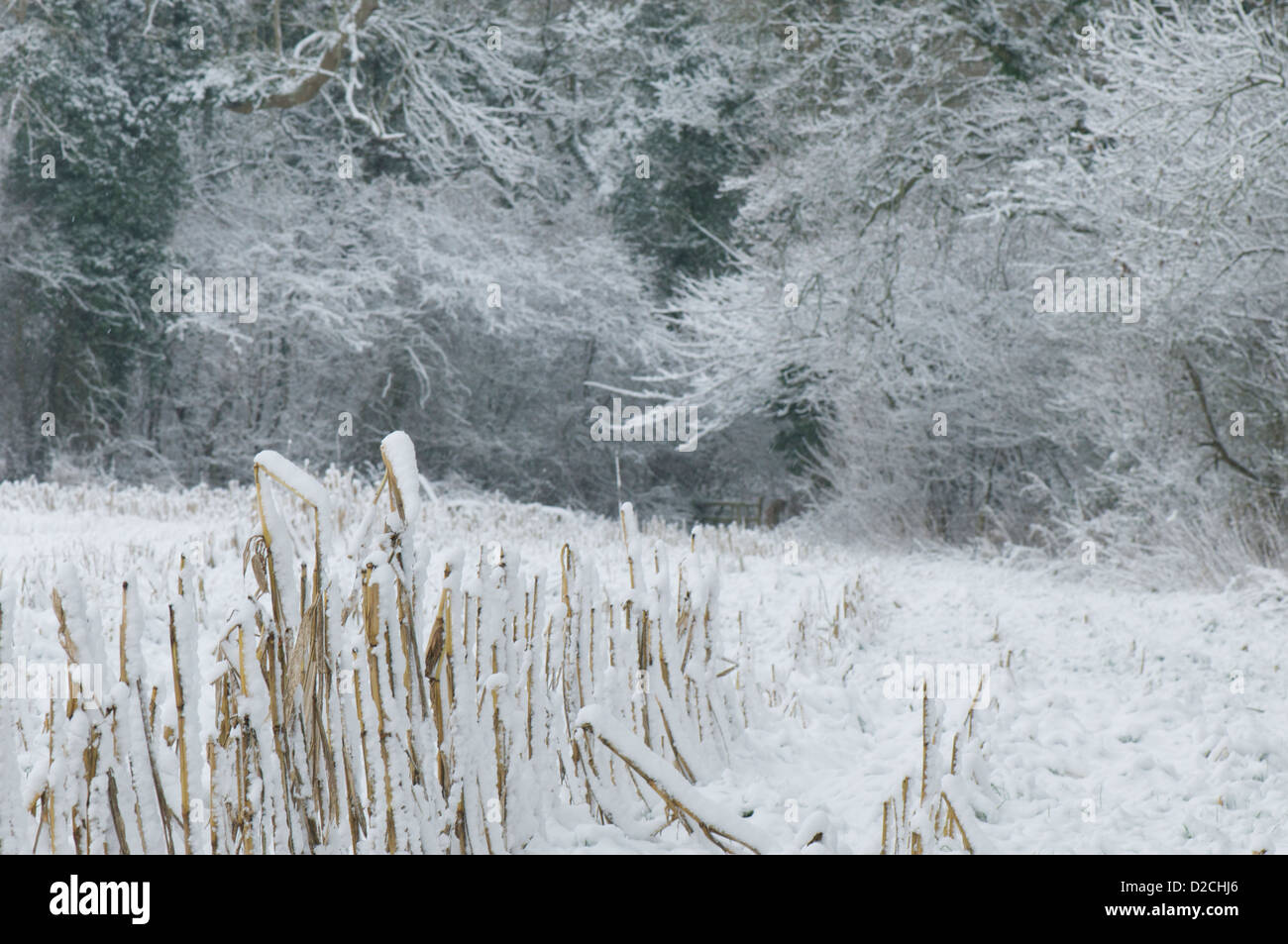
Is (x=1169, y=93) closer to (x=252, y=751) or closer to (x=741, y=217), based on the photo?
(x=252, y=751)

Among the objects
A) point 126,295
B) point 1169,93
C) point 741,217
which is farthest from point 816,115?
point 126,295

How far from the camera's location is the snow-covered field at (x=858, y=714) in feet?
7.20

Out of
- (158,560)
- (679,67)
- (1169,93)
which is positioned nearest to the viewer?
(158,560)

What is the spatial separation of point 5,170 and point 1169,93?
1702 centimetres

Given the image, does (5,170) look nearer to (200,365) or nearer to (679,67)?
(200,365)

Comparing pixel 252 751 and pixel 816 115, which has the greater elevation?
pixel 816 115

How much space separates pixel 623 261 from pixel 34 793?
19908 mm

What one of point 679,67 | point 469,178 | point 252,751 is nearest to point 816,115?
point 679,67

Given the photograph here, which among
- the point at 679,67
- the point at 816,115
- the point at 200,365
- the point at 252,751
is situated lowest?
the point at 252,751

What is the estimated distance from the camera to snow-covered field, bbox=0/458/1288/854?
220 centimetres

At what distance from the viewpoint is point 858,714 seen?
4.30m

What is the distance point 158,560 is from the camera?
6.73 m

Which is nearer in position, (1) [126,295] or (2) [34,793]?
(2) [34,793]
